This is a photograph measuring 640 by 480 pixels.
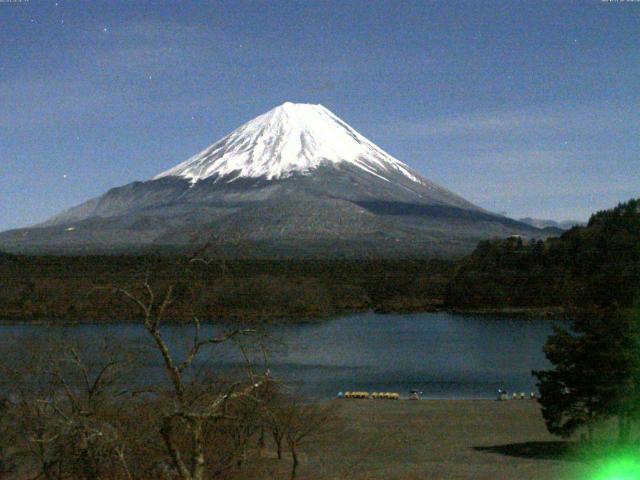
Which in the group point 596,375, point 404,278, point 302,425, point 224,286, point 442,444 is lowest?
point 442,444

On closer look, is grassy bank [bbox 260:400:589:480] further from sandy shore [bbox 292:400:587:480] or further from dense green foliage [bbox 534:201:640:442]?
dense green foliage [bbox 534:201:640:442]

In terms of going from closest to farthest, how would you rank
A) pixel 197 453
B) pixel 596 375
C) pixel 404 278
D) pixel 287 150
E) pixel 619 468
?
1. pixel 197 453
2. pixel 619 468
3. pixel 596 375
4. pixel 404 278
5. pixel 287 150

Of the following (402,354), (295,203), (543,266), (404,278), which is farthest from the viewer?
(295,203)

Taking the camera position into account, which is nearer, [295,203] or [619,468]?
[619,468]

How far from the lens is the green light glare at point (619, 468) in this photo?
8.82 metres

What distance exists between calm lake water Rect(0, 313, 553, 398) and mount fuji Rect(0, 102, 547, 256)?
2196 centimetres

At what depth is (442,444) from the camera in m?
13.7

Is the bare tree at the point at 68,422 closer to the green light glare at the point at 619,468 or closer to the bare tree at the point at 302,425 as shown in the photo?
the bare tree at the point at 302,425

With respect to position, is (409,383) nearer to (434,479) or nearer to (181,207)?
(434,479)

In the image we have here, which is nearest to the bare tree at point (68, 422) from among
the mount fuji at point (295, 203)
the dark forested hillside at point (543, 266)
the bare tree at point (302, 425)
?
the bare tree at point (302, 425)

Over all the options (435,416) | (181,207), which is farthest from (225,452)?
(181,207)

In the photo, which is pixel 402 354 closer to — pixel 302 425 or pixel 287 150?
pixel 302 425

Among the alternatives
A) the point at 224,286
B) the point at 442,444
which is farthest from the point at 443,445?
the point at 224,286

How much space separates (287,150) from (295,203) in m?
25.1
